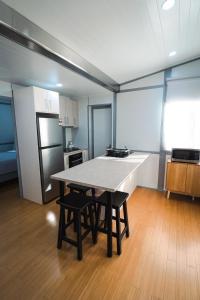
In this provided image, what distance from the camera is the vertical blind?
3094 mm

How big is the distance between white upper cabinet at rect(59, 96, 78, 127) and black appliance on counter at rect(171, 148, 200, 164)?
2.63 m

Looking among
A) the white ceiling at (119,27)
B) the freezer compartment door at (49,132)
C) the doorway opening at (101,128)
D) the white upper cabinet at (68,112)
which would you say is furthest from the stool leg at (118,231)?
the white upper cabinet at (68,112)

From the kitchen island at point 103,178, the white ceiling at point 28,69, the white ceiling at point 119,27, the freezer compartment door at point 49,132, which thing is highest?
the white ceiling at point 119,27

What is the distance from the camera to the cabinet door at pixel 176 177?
10.1 ft

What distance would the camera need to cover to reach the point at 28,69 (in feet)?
7.09

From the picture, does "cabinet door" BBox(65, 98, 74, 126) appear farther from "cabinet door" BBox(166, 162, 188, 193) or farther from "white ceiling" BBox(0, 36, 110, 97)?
"cabinet door" BBox(166, 162, 188, 193)

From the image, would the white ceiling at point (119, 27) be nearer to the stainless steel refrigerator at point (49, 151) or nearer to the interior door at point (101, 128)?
the stainless steel refrigerator at point (49, 151)

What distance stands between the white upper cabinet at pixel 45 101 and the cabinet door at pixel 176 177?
104 inches

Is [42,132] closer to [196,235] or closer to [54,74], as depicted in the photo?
[54,74]

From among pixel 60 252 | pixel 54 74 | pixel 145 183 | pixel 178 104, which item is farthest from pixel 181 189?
pixel 54 74

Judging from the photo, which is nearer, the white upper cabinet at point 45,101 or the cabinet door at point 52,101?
the white upper cabinet at point 45,101

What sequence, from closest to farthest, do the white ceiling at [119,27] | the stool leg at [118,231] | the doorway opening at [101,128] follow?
the white ceiling at [119,27] < the stool leg at [118,231] < the doorway opening at [101,128]

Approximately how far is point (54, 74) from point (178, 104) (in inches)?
99.3

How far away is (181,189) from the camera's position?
3131 millimetres
